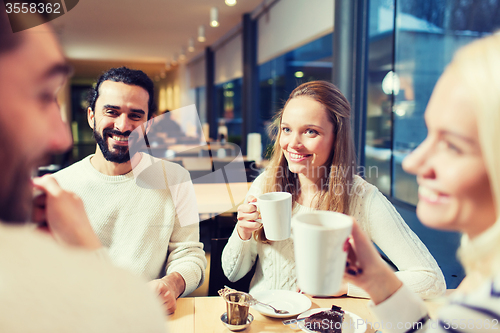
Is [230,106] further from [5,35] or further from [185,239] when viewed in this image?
[5,35]

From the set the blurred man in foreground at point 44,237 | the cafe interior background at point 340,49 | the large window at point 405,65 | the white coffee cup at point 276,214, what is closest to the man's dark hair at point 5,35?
the blurred man in foreground at point 44,237

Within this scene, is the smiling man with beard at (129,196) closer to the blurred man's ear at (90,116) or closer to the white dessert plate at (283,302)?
the blurred man's ear at (90,116)

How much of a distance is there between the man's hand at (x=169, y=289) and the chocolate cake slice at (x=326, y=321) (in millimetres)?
438

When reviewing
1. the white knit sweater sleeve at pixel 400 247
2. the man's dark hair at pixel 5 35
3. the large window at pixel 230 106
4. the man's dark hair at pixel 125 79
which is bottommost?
the white knit sweater sleeve at pixel 400 247

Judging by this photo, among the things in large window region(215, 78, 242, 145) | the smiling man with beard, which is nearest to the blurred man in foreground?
the smiling man with beard

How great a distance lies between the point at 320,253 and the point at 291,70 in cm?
525

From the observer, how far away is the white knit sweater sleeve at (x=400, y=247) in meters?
1.22

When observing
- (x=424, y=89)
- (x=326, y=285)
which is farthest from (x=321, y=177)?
(x=424, y=89)

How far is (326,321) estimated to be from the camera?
102 centimetres

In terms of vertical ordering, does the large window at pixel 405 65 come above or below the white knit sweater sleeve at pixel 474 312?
above

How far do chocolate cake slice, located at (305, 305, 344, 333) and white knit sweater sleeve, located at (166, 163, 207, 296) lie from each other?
0.54 meters

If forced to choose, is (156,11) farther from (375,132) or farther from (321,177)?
(321,177)

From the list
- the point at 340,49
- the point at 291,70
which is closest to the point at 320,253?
the point at 340,49

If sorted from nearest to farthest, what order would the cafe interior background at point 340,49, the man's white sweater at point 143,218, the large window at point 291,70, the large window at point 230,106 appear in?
the man's white sweater at point 143,218, the cafe interior background at point 340,49, the large window at point 291,70, the large window at point 230,106
